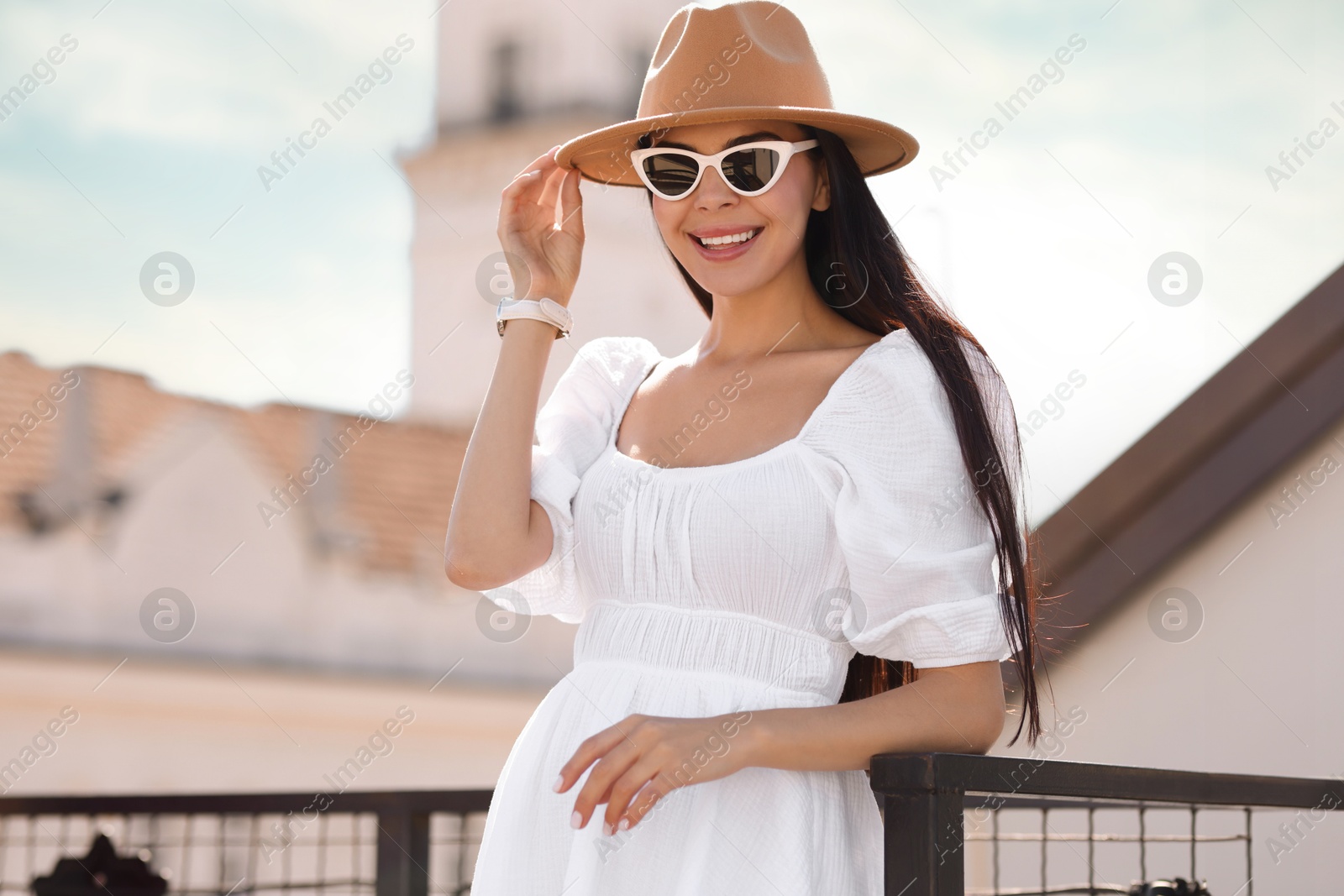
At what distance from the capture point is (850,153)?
1.78m

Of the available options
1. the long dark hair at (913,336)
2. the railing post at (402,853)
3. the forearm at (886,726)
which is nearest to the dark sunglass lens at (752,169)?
the long dark hair at (913,336)

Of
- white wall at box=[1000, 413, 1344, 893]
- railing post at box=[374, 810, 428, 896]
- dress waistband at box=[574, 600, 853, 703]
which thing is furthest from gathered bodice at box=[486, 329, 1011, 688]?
white wall at box=[1000, 413, 1344, 893]

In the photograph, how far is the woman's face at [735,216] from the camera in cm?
169

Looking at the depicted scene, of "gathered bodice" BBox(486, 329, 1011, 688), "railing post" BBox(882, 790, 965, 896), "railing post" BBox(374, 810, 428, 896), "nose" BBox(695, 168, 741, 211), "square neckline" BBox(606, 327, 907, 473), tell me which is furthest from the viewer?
"railing post" BBox(374, 810, 428, 896)

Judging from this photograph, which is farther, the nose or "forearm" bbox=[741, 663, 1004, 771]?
the nose

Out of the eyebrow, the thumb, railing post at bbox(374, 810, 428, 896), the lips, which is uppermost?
the thumb

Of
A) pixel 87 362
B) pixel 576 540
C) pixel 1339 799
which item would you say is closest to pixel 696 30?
pixel 576 540

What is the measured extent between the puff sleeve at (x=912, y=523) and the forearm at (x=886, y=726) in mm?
33

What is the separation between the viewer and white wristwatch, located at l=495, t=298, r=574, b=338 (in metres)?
1.74

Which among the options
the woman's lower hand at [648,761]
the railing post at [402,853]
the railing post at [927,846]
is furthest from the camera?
the railing post at [402,853]

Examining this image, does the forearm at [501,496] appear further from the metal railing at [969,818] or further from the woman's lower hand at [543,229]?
the metal railing at [969,818]

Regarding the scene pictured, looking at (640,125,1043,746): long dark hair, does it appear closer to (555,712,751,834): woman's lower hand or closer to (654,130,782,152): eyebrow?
(654,130,782,152): eyebrow

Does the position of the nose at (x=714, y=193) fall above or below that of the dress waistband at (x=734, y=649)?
above

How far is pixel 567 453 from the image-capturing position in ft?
5.84
